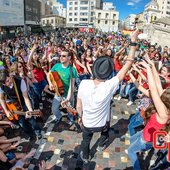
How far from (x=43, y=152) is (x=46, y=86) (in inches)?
112

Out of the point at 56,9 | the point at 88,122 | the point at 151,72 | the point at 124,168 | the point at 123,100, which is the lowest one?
the point at 124,168

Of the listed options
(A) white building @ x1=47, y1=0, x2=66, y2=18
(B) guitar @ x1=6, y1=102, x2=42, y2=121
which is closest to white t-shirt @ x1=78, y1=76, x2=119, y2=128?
(B) guitar @ x1=6, y1=102, x2=42, y2=121

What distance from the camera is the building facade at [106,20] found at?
287 feet

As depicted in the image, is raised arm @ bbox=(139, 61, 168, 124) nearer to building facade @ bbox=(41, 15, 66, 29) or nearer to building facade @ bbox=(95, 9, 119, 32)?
building facade @ bbox=(41, 15, 66, 29)

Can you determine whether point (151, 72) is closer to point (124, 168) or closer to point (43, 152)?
point (124, 168)

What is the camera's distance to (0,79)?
162 inches

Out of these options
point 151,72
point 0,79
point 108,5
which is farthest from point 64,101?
point 108,5

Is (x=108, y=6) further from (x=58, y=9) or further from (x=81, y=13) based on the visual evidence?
(x=58, y=9)

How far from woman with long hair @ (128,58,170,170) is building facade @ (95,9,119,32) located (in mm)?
87660

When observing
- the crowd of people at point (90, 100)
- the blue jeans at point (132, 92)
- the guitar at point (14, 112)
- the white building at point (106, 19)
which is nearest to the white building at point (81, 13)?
the white building at point (106, 19)

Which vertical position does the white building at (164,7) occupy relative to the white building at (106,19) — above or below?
above

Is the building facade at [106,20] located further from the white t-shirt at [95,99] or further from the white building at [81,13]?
the white t-shirt at [95,99]

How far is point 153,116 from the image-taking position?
10.3ft

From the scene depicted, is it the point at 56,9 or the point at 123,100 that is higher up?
the point at 56,9
